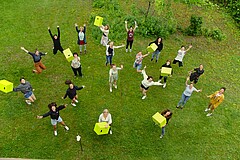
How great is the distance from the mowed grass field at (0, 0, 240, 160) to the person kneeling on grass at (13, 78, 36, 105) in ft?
1.11

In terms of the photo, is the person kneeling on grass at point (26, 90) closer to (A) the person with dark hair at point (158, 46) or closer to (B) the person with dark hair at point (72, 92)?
(B) the person with dark hair at point (72, 92)

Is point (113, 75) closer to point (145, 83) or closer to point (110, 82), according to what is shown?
point (110, 82)

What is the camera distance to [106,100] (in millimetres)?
12062

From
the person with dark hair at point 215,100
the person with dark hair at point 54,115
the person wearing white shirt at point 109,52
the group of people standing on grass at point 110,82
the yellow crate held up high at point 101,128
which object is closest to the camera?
the person with dark hair at point 54,115

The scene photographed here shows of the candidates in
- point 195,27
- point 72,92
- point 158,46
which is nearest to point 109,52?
point 158,46

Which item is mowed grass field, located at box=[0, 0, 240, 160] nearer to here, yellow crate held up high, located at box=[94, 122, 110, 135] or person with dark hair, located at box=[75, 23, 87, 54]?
yellow crate held up high, located at box=[94, 122, 110, 135]

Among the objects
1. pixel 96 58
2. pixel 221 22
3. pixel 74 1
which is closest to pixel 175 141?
pixel 96 58

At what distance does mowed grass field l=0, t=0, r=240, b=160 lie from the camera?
10.6 m

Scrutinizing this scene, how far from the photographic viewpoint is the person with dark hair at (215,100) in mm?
10984

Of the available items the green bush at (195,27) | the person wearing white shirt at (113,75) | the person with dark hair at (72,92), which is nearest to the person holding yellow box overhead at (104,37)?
the person wearing white shirt at (113,75)

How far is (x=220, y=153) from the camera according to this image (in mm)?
10820

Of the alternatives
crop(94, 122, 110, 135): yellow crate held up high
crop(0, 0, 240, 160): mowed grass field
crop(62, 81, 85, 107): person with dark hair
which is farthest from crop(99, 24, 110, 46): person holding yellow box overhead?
crop(94, 122, 110, 135): yellow crate held up high

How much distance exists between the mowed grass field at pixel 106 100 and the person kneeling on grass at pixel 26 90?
0.34 m

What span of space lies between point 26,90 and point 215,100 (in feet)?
23.5
